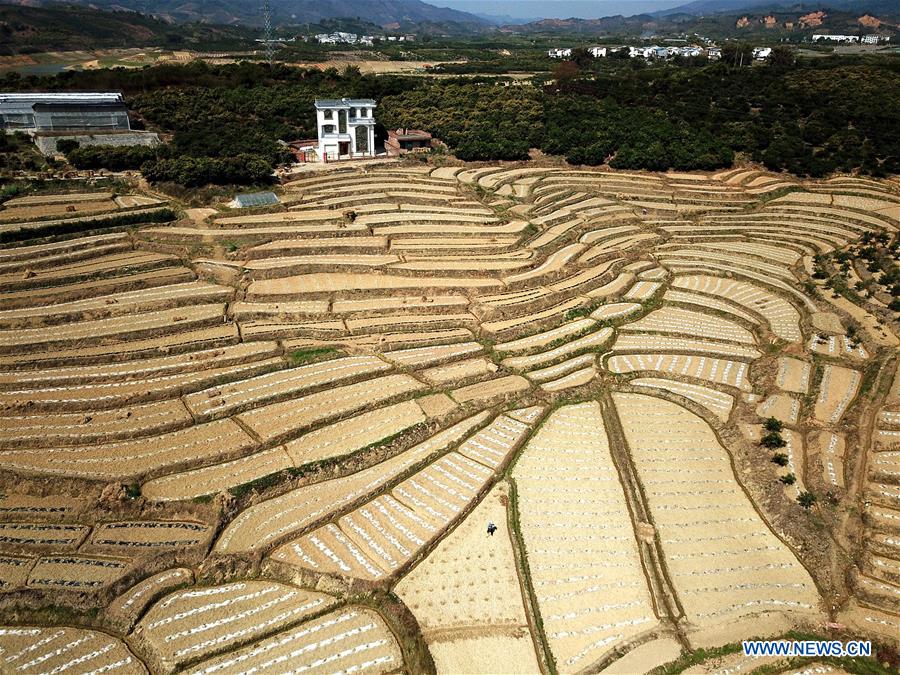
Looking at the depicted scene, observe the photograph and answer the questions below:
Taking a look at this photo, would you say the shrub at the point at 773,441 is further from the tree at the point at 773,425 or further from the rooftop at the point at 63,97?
the rooftop at the point at 63,97

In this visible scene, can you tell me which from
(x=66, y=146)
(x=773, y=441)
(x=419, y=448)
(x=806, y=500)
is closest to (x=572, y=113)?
(x=66, y=146)

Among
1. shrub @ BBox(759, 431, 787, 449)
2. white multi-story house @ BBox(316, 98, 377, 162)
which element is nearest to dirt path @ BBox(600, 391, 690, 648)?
shrub @ BBox(759, 431, 787, 449)

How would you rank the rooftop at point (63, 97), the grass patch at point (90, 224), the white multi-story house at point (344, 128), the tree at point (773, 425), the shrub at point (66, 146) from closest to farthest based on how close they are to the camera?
the tree at point (773, 425)
the grass patch at point (90, 224)
the shrub at point (66, 146)
the rooftop at point (63, 97)
the white multi-story house at point (344, 128)

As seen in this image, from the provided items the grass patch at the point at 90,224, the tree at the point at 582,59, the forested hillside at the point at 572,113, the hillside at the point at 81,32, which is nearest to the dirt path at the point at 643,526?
the grass patch at the point at 90,224

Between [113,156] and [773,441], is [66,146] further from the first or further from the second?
[773,441]

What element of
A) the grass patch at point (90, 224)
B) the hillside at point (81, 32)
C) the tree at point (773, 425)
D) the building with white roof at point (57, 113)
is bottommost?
the tree at point (773, 425)

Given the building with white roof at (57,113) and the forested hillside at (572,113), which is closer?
the building with white roof at (57,113)

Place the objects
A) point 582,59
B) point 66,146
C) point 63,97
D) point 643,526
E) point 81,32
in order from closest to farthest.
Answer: point 643,526, point 66,146, point 63,97, point 582,59, point 81,32

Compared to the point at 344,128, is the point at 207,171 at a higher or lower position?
lower
